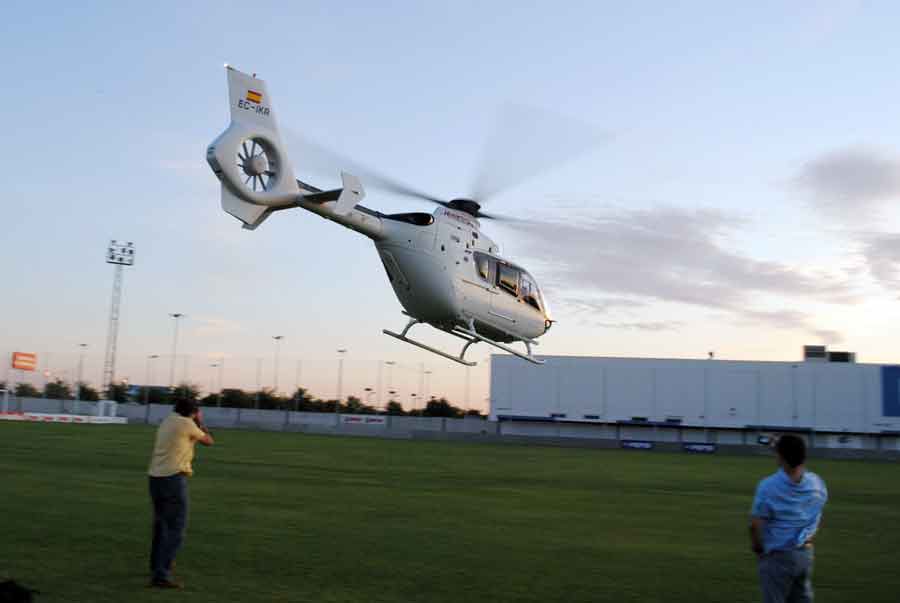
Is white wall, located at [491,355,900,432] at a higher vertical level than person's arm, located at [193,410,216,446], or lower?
higher

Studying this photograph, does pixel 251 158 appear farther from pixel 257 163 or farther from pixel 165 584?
pixel 165 584

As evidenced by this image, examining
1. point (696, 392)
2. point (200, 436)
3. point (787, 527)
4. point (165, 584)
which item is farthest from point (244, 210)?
point (696, 392)

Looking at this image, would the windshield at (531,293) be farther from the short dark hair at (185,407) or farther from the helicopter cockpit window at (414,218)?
the short dark hair at (185,407)

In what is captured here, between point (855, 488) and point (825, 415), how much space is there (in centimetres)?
5873

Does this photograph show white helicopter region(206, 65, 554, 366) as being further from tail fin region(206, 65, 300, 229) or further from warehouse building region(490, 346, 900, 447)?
warehouse building region(490, 346, 900, 447)

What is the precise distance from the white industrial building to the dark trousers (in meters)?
77.0

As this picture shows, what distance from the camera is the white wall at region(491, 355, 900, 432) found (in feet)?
271

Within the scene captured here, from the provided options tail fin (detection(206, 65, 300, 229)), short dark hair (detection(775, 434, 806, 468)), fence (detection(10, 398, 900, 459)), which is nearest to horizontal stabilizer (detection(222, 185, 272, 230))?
tail fin (detection(206, 65, 300, 229))

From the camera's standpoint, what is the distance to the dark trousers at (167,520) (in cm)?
964

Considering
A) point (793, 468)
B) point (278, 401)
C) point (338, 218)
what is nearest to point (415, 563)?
point (793, 468)

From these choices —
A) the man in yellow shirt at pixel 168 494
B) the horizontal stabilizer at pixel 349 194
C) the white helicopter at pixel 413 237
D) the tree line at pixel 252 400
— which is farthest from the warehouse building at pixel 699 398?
the man in yellow shirt at pixel 168 494

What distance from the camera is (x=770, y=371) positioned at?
8469 centimetres

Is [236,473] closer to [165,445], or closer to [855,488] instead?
[165,445]

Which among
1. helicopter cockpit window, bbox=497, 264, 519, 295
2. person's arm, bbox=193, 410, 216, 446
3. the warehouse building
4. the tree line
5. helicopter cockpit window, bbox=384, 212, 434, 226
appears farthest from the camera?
the tree line
